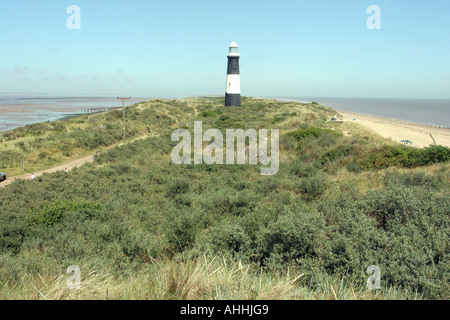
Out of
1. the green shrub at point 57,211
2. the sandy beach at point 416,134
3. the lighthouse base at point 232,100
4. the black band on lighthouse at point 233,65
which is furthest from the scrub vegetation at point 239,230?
the lighthouse base at point 232,100

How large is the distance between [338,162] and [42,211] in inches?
426

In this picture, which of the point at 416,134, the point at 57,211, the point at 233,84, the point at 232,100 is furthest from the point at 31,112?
the point at 416,134

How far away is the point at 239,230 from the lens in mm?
5352

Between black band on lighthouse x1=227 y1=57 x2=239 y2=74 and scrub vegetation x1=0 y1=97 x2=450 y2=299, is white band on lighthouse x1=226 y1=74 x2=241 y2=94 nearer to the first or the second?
Result: black band on lighthouse x1=227 y1=57 x2=239 y2=74

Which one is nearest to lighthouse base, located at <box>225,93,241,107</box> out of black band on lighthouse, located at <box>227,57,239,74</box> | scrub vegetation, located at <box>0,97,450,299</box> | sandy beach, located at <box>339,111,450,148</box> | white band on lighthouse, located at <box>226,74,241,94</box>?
white band on lighthouse, located at <box>226,74,241,94</box>

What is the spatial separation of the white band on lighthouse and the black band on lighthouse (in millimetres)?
532

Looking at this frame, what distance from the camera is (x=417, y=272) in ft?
11.4

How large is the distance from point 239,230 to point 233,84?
3785 cm

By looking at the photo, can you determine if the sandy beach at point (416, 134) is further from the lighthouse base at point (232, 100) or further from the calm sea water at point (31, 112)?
the calm sea water at point (31, 112)

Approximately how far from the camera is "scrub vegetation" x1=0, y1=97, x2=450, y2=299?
324 cm

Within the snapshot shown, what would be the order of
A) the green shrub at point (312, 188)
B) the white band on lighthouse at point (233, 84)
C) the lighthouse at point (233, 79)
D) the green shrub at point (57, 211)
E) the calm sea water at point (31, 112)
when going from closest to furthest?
the green shrub at point (57, 211) → the green shrub at point (312, 188) → the lighthouse at point (233, 79) → the white band on lighthouse at point (233, 84) → the calm sea water at point (31, 112)

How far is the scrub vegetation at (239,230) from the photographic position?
3.24m

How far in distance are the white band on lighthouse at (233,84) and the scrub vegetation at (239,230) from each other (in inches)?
1064
